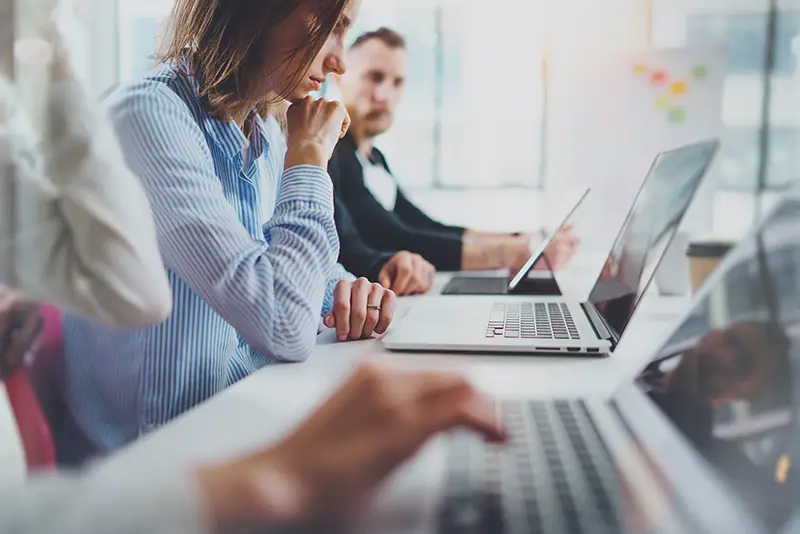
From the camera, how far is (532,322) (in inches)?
31.1

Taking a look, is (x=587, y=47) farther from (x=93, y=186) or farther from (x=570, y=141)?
(x=93, y=186)

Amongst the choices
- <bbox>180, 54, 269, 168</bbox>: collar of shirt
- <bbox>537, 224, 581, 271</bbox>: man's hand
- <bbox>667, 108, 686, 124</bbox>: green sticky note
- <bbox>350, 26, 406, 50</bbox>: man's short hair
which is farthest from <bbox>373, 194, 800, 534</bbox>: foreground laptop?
<bbox>350, 26, 406, 50</bbox>: man's short hair

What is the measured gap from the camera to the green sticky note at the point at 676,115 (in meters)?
1.23

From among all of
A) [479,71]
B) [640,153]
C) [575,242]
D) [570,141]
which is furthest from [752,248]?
[479,71]

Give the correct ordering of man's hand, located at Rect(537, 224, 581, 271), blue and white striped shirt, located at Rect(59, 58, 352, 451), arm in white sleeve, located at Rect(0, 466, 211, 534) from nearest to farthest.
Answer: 1. arm in white sleeve, located at Rect(0, 466, 211, 534)
2. blue and white striped shirt, located at Rect(59, 58, 352, 451)
3. man's hand, located at Rect(537, 224, 581, 271)

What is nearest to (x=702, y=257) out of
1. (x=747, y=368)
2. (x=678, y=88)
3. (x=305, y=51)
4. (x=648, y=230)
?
(x=648, y=230)

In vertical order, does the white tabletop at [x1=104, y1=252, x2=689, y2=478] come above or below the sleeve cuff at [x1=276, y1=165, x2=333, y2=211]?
below

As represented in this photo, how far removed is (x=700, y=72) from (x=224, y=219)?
0.91m

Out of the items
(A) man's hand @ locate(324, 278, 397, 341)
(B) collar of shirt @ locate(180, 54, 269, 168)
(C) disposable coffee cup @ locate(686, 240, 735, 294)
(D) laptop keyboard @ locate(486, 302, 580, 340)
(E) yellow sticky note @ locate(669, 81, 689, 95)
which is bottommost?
(D) laptop keyboard @ locate(486, 302, 580, 340)

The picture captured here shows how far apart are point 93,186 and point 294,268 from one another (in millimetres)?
255

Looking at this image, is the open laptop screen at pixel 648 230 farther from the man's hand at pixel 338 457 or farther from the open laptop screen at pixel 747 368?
the man's hand at pixel 338 457

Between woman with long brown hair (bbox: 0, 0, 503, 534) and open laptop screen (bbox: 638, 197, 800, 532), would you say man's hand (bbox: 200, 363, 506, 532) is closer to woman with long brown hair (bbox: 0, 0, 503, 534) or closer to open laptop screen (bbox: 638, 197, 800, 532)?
→ woman with long brown hair (bbox: 0, 0, 503, 534)

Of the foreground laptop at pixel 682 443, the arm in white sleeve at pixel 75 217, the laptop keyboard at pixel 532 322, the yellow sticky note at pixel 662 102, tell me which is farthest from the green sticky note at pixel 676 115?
the arm in white sleeve at pixel 75 217

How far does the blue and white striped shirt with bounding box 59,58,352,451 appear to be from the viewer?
588 mm
